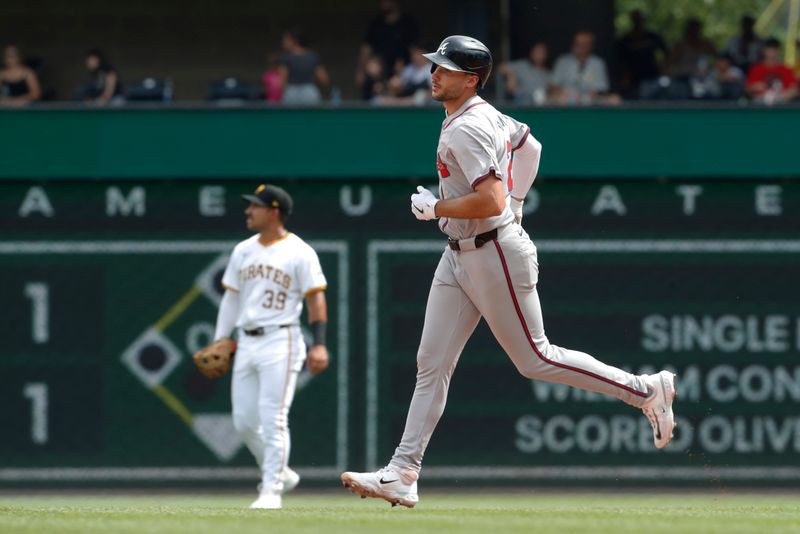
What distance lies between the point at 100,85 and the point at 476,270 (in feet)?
28.4

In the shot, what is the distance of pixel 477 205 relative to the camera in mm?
7039

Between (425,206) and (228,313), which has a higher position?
(425,206)

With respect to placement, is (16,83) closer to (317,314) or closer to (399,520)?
(317,314)

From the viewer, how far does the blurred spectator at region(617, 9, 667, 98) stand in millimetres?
15391

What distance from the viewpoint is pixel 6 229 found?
42.7 feet

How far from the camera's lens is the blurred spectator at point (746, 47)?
50.5ft

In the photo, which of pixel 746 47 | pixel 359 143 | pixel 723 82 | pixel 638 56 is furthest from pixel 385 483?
pixel 746 47

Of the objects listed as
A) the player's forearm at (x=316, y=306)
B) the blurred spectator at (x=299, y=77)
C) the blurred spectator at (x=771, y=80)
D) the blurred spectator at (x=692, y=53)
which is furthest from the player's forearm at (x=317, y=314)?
the blurred spectator at (x=692, y=53)

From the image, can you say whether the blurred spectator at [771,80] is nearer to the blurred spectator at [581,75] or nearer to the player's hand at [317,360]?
the blurred spectator at [581,75]

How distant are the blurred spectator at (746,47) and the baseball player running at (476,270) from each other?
8.33 m

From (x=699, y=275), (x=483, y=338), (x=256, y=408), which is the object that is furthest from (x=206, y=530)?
(x=699, y=275)

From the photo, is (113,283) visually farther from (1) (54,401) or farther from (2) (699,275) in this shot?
(2) (699,275)

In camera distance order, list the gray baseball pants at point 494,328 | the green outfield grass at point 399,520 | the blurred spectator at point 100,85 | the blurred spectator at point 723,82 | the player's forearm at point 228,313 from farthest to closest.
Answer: the blurred spectator at point 100,85, the blurred spectator at point 723,82, the player's forearm at point 228,313, the gray baseball pants at point 494,328, the green outfield grass at point 399,520

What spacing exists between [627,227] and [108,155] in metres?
4.47
